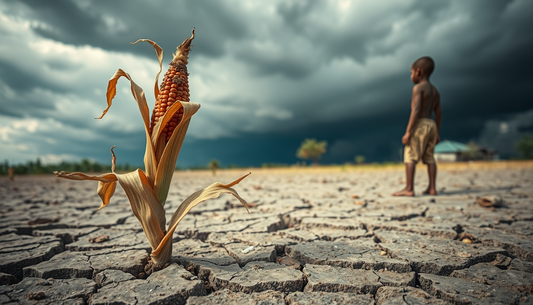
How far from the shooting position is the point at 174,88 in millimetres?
1221

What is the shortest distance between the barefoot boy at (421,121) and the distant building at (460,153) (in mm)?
34369

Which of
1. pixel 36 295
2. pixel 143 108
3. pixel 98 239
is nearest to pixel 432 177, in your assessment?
pixel 143 108

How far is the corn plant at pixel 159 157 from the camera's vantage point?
118cm

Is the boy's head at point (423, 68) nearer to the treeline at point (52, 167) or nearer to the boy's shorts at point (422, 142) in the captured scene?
the boy's shorts at point (422, 142)

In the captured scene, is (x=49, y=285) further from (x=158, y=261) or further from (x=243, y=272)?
(x=243, y=272)

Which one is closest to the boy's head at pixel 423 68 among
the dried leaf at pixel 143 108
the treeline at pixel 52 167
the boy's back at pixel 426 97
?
the boy's back at pixel 426 97

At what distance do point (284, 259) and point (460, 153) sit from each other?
43263mm

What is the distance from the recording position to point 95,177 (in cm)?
110

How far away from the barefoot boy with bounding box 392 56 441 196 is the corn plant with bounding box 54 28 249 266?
311cm

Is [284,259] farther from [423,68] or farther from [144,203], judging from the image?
[423,68]

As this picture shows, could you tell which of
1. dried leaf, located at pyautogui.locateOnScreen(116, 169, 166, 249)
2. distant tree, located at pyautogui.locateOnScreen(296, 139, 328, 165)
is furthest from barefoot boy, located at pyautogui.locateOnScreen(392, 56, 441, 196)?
distant tree, located at pyautogui.locateOnScreen(296, 139, 328, 165)

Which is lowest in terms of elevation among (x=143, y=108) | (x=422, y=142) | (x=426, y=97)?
(x=143, y=108)

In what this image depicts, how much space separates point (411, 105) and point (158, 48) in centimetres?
331

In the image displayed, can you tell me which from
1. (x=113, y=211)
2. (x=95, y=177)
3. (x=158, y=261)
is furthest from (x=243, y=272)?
(x=113, y=211)
